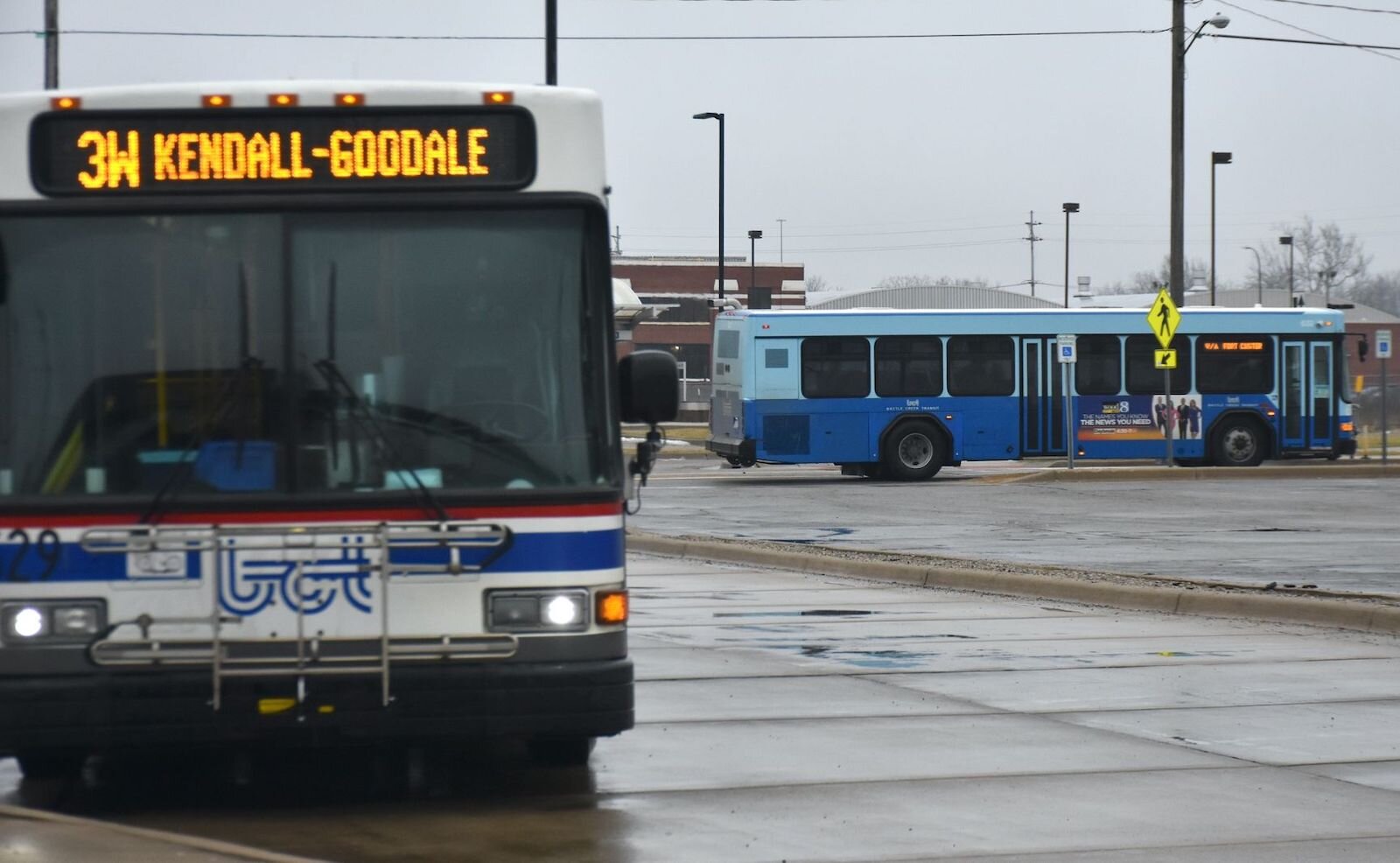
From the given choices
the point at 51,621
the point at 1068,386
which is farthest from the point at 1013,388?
the point at 51,621

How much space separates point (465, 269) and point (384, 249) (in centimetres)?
30

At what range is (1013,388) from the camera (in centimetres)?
3391

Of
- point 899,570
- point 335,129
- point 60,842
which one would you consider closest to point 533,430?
point 335,129

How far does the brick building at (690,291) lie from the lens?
9194cm

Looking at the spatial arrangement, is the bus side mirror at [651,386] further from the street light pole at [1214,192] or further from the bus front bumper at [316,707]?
the street light pole at [1214,192]

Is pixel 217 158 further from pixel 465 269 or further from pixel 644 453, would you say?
pixel 644 453

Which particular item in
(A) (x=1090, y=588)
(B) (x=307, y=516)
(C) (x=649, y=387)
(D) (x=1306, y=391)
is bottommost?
(A) (x=1090, y=588)

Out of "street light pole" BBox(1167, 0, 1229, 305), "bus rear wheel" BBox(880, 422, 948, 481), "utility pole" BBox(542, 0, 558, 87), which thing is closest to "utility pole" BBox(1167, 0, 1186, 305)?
"street light pole" BBox(1167, 0, 1229, 305)

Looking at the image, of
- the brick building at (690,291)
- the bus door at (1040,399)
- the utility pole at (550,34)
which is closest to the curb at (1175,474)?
the bus door at (1040,399)

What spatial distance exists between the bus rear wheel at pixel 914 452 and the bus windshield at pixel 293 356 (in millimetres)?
26842

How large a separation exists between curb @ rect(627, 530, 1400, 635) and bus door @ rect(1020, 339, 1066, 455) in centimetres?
1542

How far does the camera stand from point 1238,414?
3484cm

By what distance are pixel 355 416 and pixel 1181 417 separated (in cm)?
2980

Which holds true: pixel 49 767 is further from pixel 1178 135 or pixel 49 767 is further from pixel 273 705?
pixel 1178 135
